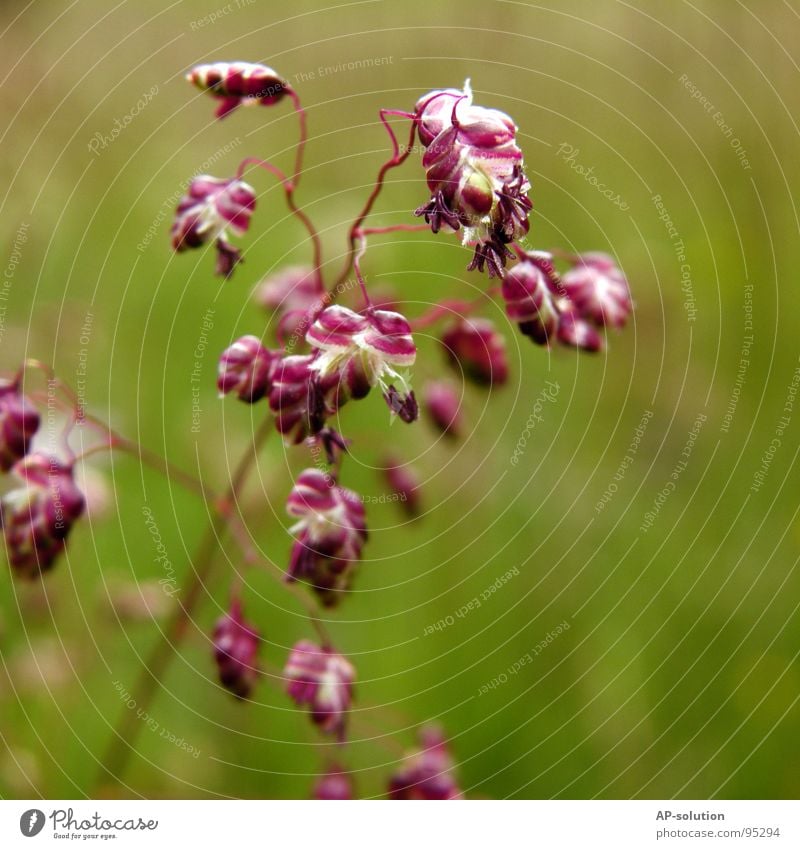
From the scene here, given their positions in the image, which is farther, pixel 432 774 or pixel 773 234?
pixel 773 234

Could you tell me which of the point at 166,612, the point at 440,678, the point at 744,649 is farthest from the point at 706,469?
the point at 166,612

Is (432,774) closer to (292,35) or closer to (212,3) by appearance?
(292,35)

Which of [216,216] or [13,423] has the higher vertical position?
[216,216]

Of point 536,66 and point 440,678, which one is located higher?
point 536,66

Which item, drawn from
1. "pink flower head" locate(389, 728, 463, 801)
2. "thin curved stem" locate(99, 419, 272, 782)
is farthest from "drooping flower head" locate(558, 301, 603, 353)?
"pink flower head" locate(389, 728, 463, 801)

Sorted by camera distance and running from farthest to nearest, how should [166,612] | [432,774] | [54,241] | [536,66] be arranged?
[536,66], [54,241], [166,612], [432,774]

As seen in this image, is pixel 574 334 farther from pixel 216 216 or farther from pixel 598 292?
pixel 216 216

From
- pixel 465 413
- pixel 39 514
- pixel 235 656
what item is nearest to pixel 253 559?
pixel 235 656

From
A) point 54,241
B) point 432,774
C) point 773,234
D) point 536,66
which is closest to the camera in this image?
point 432,774
